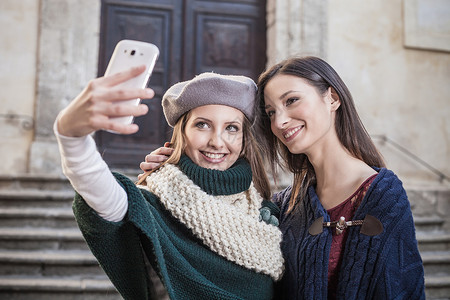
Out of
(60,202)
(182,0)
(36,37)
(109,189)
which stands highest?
(182,0)

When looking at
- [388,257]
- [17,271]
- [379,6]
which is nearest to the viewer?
[388,257]

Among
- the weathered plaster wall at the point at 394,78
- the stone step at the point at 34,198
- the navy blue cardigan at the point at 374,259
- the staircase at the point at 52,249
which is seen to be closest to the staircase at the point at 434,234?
the staircase at the point at 52,249

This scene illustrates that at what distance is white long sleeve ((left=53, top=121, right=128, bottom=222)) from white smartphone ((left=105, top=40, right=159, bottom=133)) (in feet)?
0.40

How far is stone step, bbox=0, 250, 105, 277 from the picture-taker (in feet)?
11.4

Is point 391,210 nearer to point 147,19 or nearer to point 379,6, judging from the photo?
point 147,19

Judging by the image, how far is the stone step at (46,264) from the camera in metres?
3.49

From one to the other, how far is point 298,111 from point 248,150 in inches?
9.4

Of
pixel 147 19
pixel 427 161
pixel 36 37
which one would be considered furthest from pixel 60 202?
pixel 427 161

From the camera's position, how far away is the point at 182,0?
5555mm

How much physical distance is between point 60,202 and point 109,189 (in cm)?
315

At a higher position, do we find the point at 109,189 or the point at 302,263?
the point at 109,189

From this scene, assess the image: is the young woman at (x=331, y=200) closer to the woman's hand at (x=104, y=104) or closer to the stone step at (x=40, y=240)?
the woman's hand at (x=104, y=104)

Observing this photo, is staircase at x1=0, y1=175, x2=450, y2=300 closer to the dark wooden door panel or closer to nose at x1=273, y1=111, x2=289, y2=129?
nose at x1=273, y1=111, x2=289, y2=129

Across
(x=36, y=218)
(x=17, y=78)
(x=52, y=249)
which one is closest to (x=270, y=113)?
(x=52, y=249)
